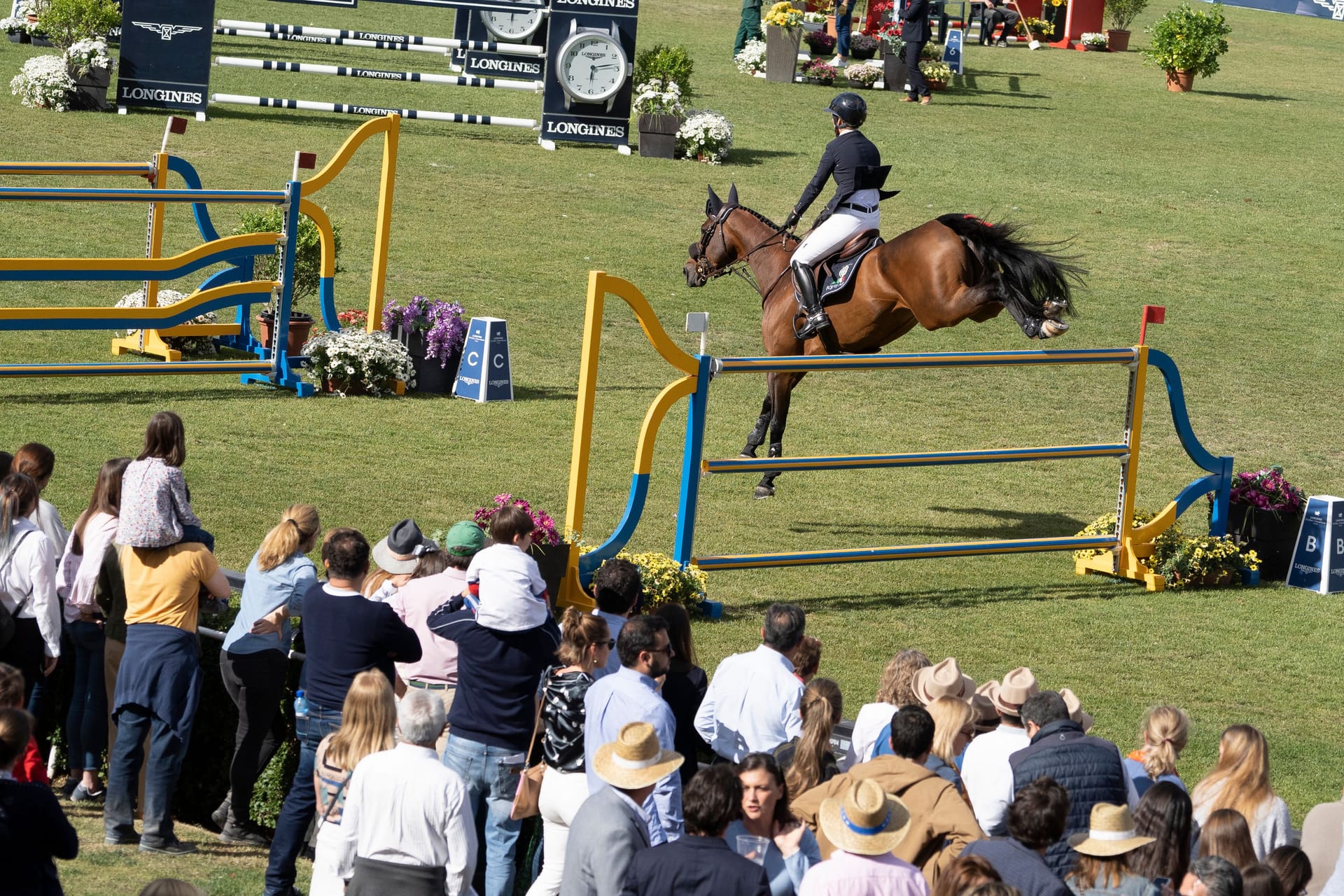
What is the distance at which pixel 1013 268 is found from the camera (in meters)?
12.1

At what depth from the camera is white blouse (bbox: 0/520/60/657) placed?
23.7ft

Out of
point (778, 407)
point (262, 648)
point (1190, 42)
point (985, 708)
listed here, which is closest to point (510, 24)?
point (1190, 42)

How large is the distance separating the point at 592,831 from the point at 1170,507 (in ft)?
24.9

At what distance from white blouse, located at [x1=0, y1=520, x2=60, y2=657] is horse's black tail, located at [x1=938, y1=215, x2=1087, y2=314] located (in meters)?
7.07

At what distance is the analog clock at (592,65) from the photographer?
24484 millimetres

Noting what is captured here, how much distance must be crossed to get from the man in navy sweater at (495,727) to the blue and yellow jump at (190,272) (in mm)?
8190

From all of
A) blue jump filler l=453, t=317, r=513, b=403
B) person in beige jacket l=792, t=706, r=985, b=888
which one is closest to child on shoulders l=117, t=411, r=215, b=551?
person in beige jacket l=792, t=706, r=985, b=888

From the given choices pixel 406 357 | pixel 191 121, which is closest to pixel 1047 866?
pixel 406 357

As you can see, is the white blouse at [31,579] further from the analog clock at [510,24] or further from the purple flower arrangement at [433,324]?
the analog clock at [510,24]

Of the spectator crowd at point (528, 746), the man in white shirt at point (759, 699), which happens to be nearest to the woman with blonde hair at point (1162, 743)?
the spectator crowd at point (528, 746)

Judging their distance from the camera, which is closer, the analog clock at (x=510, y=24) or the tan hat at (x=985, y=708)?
the tan hat at (x=985, y=708)

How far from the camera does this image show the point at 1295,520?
40.9ft

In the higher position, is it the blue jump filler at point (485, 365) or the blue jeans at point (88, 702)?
the blue jump filler at point (485, 365)

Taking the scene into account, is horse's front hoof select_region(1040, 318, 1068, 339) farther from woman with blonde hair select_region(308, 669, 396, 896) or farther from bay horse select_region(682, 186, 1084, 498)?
woman with blonde hair select_region(308, 669, 396, 896)
